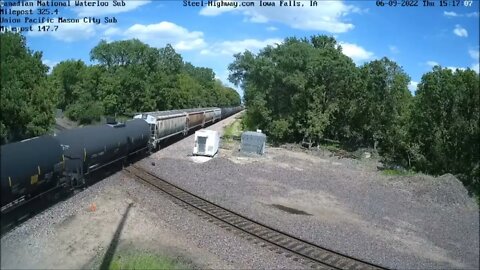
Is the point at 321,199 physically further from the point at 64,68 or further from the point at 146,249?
the point at 64,68

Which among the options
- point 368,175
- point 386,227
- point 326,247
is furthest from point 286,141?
point 326,247

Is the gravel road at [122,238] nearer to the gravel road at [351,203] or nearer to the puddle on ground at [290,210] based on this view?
the gravel road at [351,203]

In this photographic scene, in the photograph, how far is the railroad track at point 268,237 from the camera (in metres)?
14.0

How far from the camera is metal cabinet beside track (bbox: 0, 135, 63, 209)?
42.8 ft

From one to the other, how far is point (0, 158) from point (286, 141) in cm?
4076

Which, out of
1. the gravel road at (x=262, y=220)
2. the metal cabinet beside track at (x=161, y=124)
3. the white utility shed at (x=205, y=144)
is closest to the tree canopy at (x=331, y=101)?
the gravel road at (x=262, y=220)

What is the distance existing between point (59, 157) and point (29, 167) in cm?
236

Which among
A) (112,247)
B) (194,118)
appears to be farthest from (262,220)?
(194,118)

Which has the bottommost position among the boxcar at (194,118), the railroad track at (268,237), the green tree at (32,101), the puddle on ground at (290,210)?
the puddle on ground at (290,210)

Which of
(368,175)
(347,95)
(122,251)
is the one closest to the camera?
(122,251)

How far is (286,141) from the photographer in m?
50.6

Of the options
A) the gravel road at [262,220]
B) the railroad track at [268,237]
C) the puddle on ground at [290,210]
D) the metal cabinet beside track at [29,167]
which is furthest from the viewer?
the puddle on ground at [290,210]

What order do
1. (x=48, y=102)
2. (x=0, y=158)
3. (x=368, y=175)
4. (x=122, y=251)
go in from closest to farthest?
(x=0, y=158) < (x=122, y=251) < (x=368, y=175) < (x=48, y=102)

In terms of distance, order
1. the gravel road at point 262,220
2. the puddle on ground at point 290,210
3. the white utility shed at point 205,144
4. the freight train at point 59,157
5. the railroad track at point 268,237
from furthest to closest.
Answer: the white utility shed at point 205,144
the puddle on ground at point 290,210
the railroad track at point 268,237
the gravel road at point 262,220
the freight train at point 59,157
